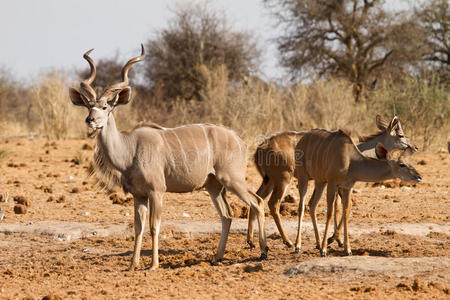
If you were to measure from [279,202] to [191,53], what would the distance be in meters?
19.7

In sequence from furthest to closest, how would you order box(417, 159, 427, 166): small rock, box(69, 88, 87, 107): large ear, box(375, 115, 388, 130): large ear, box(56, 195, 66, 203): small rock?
1. box(417, 159, 427, 166): small rock
2. box(56, 195, 66, 203): small rock
3. box(375, 115, 388, 130): large ear
4. box(69, 88, 87, 107): large ear

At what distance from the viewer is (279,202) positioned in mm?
7555

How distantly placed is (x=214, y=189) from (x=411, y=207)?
→ 3923 mm

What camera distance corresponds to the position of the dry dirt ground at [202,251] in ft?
17.3

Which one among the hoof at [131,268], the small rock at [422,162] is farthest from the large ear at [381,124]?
the small rock at [422,162]

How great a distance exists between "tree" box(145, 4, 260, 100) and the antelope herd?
61.8ft

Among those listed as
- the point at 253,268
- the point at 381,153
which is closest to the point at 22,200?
the point at 253,268

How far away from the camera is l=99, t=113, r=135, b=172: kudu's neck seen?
6324 mm

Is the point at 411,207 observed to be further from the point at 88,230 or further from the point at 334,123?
the point at 334,123

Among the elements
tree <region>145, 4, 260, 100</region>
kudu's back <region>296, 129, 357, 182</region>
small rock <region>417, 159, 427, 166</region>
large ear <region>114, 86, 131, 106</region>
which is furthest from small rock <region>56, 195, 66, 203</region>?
tree <region>145, 4, 260, 100</region>

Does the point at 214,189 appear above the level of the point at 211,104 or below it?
below

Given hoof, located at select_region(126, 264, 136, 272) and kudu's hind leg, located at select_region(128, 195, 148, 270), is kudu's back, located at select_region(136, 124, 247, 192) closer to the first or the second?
kudu's hind leg, located at select_region(128, 195, 148, 270)

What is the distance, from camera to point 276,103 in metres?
17.5

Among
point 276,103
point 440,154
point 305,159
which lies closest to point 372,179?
point 305,159
